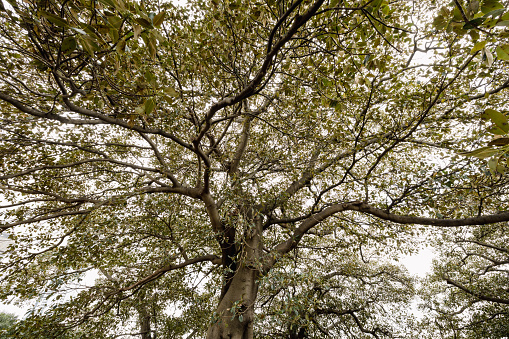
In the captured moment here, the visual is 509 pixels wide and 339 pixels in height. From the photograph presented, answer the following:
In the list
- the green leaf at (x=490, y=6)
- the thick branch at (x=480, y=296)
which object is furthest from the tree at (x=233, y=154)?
the thick branch at (x=480, y=296)

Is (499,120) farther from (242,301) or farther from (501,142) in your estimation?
(242,301)

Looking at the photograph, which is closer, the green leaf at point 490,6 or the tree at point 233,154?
the green leaf at point 490,6

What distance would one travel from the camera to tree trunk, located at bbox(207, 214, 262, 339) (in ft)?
11.2

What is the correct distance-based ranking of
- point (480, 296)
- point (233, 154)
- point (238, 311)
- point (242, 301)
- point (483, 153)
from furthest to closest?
point (480, 296) < point (233, 154) < point (238, 311) < point (242, 301) < point (483, 153)

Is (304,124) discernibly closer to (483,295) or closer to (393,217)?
(393,217)

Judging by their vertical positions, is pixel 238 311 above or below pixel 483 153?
below

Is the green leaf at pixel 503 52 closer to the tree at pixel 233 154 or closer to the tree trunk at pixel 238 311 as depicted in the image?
the tree at pixel 233 154

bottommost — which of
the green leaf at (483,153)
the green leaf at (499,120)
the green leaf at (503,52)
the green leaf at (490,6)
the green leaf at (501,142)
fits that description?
the green leaf at (483,153)

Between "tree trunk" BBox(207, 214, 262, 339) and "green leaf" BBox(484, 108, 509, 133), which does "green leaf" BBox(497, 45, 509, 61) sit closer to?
"green leaf" BBox(484, 108, 509, 133)

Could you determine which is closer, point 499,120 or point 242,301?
point 499,120

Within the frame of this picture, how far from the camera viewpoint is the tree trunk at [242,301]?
3414mm

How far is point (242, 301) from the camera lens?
10.4ft

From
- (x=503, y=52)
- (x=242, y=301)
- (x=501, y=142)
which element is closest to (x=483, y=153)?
(x=501, y=142)

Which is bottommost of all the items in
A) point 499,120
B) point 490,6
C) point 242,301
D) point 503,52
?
point 242,301
